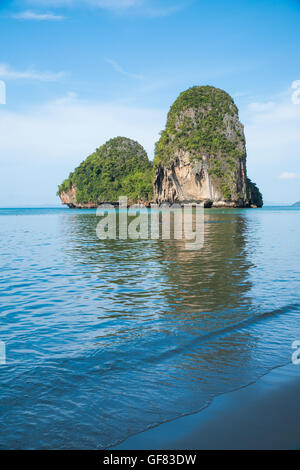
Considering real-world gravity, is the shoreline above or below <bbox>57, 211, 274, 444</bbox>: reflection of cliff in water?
below

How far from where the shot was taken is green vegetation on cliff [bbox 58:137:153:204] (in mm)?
134250

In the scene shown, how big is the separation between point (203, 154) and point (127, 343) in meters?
100

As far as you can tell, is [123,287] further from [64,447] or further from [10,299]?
[64,447]

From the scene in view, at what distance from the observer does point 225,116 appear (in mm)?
106875

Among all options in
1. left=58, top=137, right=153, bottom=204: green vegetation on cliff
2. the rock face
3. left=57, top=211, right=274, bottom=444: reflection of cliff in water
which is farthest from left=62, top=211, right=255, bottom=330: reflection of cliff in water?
left=58, top=137, right=153, bottom=204: green vegetation on cliff

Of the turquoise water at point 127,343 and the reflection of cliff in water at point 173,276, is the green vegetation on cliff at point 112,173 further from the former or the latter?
the turquoise water at point 127,343

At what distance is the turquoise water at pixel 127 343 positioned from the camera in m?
3.96

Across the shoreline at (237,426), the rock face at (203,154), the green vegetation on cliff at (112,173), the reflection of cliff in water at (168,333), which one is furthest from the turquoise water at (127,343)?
the green vegetation on cliff at (112,173)

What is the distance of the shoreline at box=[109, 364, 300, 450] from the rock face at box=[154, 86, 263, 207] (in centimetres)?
9605

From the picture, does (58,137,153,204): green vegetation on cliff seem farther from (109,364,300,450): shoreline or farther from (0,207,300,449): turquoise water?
(109,364,300,450): shoreline

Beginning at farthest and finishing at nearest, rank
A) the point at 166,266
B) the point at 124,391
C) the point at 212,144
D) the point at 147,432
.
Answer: the point at 212,144
the point at 166,266
the point at 124,391
the point at 147,432
